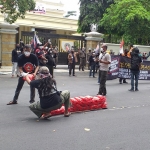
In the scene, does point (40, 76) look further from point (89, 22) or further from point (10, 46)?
point (89, 22)

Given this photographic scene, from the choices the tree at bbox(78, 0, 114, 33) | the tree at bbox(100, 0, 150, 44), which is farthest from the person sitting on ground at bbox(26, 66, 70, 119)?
the tree at bbox(78, 0, 114, 33)

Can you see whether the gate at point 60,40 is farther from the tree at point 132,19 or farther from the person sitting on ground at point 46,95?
the person sitting on ground at point 46,95

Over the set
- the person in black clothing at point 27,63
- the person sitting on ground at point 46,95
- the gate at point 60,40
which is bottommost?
the person sitting on ground at point 46,95

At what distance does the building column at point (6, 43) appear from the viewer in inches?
850

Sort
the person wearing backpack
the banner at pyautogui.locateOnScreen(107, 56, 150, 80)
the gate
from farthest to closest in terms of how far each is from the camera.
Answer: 1. the gate
2. the banner at pyautogui.locateOnScreen(107, 56, 150, 80)
3. the person wearing backpack

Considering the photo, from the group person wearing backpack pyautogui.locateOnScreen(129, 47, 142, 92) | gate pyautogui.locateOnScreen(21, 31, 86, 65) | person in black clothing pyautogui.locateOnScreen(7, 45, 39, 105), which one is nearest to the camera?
person in black clothing pyautogui.locateOnScreen(7, 45, 39, 105)

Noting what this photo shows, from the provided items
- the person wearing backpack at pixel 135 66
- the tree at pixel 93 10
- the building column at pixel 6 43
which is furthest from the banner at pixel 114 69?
the tree at pixel 93 10

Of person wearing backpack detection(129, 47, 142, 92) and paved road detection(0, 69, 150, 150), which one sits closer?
paved road detection(0, 69, 150, 150)

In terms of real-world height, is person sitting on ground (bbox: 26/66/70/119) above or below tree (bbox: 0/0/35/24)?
below

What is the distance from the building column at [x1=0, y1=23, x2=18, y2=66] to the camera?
21.6 m

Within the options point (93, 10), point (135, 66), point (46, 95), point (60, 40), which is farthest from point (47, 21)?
point (46, 95)

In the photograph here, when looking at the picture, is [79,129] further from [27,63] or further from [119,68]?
[119,68]

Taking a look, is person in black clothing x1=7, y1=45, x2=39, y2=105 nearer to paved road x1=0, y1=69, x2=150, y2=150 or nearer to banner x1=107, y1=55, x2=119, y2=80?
paved road x1=0, y1=69, x2=150, y2=150

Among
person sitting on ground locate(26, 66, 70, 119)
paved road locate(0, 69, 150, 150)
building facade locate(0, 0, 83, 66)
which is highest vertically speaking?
building facade locate(0, 0, 83, 66)
